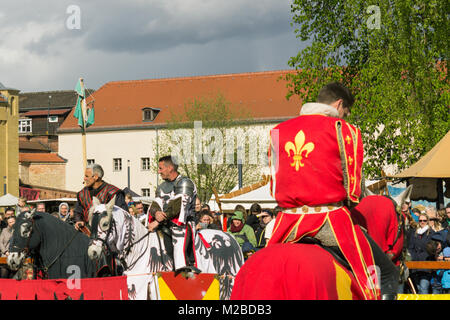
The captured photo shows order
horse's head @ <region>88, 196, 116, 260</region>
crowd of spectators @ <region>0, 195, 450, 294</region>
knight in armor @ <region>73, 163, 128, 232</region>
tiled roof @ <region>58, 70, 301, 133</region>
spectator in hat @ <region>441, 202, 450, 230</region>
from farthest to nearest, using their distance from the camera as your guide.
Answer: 1. tiled roof @ <region>58, 70, 301, 133</region>
2. spectator in hat @ <region>441, 202, 450, 230</region>
3. crowd of spectators @ <region>0, 195, 450, 294</region>
4. knight in armor @ <region>73, 163, 128, 232</region>
5. horse's head @ <region>88, 196, 116, 260</region>

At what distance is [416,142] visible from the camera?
26.2 m

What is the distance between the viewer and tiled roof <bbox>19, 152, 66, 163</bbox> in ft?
219

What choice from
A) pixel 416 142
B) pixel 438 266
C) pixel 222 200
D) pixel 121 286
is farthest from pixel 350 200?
pixel 416 142

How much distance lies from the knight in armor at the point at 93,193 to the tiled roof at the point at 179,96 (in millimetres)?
54418

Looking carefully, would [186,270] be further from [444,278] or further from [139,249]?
[444,278]

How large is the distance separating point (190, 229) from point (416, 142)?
1856 centimetres

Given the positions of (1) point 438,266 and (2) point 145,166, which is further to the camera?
(2) point 145,166

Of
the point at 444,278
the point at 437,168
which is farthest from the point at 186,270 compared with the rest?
the point at 437,168

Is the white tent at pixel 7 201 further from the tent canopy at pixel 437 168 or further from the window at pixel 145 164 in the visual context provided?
the window at pixel 145 164

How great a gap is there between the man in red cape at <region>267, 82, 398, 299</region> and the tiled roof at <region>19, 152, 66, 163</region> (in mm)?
62829

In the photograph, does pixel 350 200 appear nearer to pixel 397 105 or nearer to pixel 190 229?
pixel 190 229

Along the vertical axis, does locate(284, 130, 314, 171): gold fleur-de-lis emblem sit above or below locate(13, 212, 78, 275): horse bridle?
above

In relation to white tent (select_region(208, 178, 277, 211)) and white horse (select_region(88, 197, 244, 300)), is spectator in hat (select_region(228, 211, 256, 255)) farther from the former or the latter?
white tent (select_region(208, 178, 277, 211))

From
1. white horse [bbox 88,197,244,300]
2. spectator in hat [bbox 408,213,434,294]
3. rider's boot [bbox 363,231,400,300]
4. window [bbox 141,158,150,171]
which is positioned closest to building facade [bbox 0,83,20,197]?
window [bbox 141,158,150,171]
